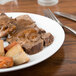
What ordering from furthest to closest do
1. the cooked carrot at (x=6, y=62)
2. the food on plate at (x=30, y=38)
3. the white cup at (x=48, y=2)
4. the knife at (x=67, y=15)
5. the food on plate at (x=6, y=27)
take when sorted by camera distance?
the white cup at (x=48, y=2) < the knife at (x=67, y=15) < the food on plate at (x=6, y=27) < the food on plate at (x=30, y=38) < the cooked carrot at (x=6, y=62)

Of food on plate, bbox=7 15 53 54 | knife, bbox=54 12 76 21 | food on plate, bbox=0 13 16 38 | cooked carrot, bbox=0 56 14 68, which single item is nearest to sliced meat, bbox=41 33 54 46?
food on plate, bbox=7 15 53 54

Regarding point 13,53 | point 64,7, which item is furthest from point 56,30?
point 64,7

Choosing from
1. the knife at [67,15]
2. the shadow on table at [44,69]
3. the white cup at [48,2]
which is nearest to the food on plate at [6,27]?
the shadow on table at [44,69]

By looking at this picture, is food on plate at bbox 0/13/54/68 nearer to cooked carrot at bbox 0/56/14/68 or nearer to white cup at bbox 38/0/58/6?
cooked carrot at bbox 0/56/14/68

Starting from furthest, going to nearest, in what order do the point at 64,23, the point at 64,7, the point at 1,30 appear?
1. the point at 64,7
2. the point at 64,23
3. the point at 1,30

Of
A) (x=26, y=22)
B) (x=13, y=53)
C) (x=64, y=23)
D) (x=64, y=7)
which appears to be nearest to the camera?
(x=13, y=53)

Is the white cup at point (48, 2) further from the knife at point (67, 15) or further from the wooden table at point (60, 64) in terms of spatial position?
the wooden table at point (60, 64)

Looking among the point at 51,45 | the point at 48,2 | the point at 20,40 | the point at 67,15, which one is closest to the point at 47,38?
the point at 51,45

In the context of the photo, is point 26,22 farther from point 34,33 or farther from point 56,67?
point 56,67
